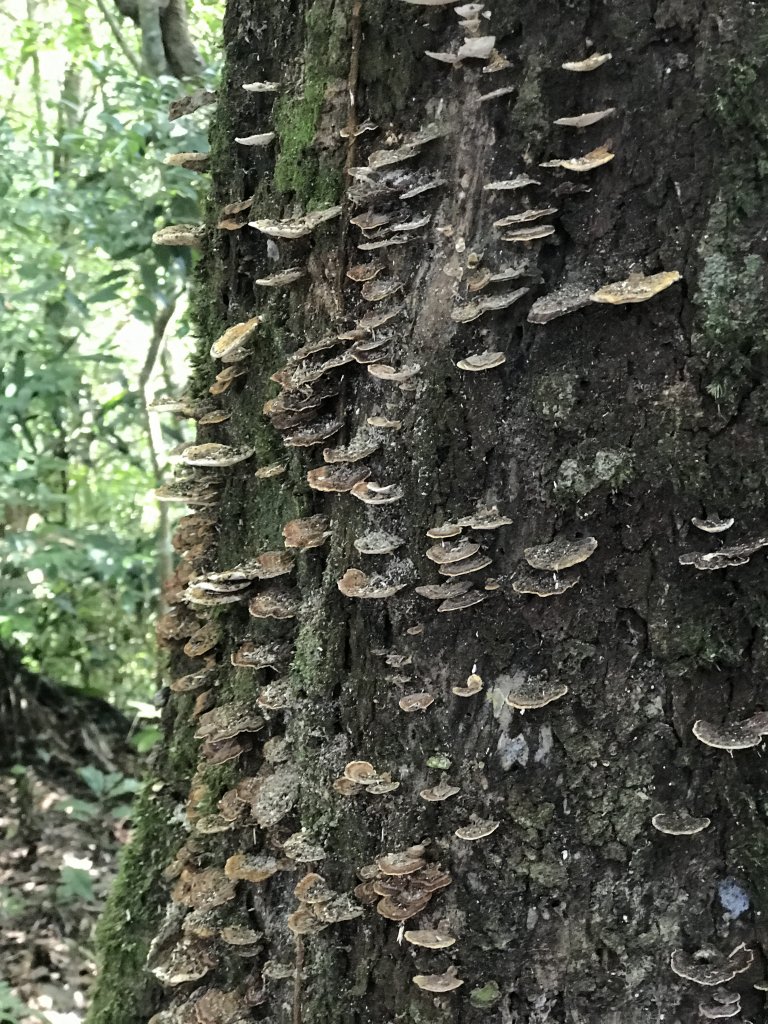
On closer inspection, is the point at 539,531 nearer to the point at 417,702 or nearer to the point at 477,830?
the point at 417,702

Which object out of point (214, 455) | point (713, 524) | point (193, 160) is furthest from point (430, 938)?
point (193, 160)

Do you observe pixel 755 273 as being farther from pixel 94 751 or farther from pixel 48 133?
pixel 94 751

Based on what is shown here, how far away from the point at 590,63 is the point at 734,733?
148 centimetres

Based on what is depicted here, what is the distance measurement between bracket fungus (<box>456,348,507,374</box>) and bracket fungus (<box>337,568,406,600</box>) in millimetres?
566

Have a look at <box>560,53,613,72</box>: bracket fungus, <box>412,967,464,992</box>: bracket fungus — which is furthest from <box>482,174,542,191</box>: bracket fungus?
<box>412,967,464,992</box>: bracket fungus

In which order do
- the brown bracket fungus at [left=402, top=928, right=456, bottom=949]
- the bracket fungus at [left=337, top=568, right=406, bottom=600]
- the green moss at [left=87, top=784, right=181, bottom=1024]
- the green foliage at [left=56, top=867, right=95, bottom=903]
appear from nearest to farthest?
1. the brown bracket fungus at [left=402, top=928, right=456, bottom=949]
2. the bracket fungus at [left=337, top=568, right=406, bottom=600]
3. the green moss at [left=87, top=784, right=181, bottom=1024]
4. the green foliage at [left=56, top=867, right=95, bottom=903]

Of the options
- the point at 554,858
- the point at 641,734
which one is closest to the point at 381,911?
the point at 554,858

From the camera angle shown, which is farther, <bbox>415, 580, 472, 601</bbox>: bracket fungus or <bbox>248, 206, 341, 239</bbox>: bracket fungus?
<bbox>248, 206, 341, 239</bbox>: bracket fungus

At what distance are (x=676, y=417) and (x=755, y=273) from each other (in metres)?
0.34

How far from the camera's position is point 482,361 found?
1837mm

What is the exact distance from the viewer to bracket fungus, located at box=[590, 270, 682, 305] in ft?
5.41

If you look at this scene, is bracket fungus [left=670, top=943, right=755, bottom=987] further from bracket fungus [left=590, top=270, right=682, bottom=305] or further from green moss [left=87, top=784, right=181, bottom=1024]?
green moss [left=87, top=784, right=181, bottom=1024]

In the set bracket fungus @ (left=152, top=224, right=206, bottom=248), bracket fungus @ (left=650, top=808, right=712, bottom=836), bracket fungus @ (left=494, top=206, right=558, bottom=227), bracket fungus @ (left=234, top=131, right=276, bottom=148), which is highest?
bracket fungus @ (left=234, top=131, right=276, bottom=148)

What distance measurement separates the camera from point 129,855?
2.94 m
